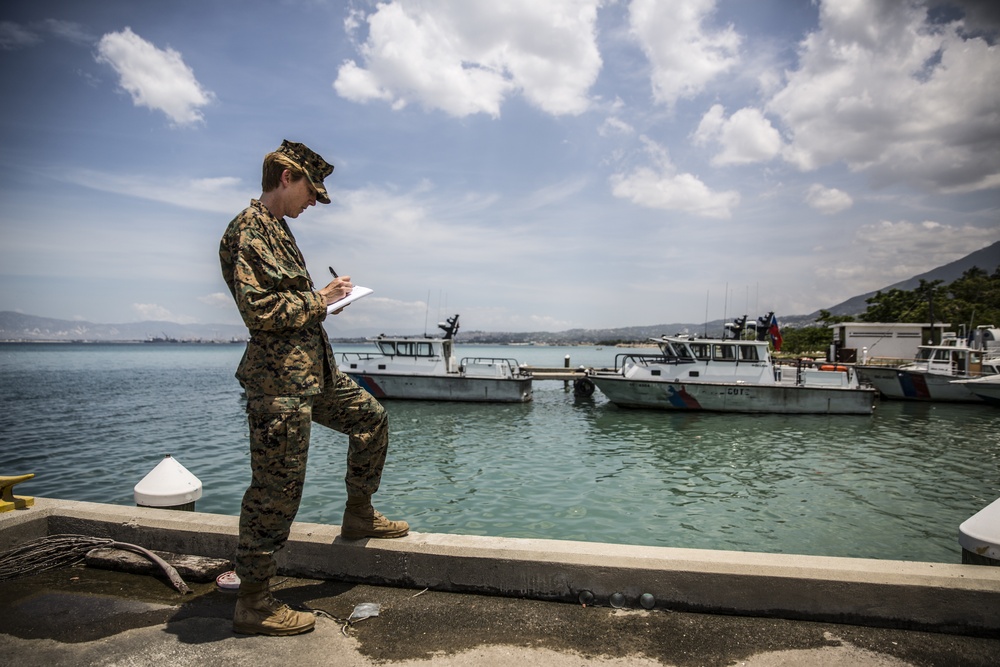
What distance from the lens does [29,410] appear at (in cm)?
2272

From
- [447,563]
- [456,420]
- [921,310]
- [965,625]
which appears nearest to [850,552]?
[965,625]

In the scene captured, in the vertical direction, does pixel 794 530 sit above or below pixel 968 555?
below

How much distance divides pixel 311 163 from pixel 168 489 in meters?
2.84

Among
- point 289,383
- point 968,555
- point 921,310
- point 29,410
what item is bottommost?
point 29,410

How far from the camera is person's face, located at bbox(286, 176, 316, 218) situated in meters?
2.91

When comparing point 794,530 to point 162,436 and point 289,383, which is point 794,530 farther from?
point 162,436

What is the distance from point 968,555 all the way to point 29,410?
2870 cm

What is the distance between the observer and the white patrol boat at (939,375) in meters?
25.1

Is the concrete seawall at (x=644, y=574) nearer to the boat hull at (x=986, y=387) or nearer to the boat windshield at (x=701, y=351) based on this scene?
the boat windshield at (x=701, y=351)

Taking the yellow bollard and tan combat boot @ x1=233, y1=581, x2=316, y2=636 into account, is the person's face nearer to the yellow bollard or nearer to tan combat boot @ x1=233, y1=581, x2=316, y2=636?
tan combat boot @ x1=233, y1=581, x2=316, y2=636

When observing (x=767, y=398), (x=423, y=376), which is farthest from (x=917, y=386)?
(x=423, y=376)

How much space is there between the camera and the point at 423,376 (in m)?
23.6

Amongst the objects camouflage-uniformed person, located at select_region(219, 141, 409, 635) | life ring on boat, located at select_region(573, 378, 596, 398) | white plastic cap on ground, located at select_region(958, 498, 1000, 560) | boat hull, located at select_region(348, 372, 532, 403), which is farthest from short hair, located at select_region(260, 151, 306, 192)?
life ring on boat, located at select_region(573, 378, 596, 398)

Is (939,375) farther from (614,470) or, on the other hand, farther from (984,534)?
(984,534)
